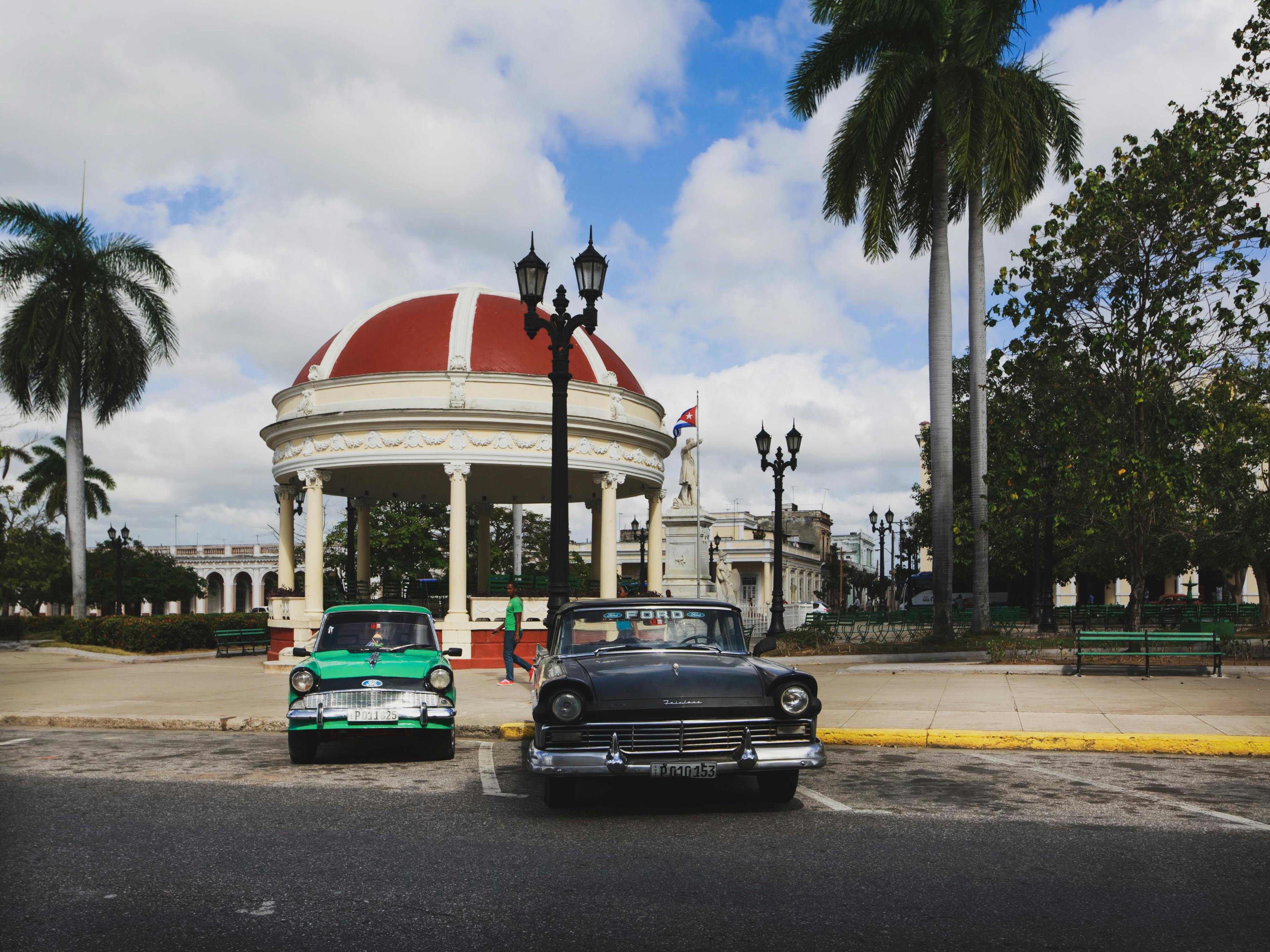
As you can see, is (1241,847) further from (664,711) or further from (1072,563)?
(1072,563)

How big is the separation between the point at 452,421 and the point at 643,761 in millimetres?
19044

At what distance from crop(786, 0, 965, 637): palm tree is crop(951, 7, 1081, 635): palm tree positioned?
1.66 feet

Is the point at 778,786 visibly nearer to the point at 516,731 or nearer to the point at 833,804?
the point at 833,804

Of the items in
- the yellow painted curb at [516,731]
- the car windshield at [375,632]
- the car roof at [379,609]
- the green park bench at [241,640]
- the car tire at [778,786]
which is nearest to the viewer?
the car tire at [778,786]

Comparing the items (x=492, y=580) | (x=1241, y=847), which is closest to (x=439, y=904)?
(x=1241, y=847)

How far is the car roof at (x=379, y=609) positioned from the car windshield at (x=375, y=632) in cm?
3

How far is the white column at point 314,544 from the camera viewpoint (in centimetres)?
2622

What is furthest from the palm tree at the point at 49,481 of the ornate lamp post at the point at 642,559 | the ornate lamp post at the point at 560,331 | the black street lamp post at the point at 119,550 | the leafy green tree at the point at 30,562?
the ornate lamp post at the point at 560,331

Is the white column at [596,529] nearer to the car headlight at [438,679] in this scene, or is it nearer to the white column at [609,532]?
the white column at [609,532]

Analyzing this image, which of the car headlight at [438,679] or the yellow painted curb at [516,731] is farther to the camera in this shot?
the yellow painted curb at [516,731]

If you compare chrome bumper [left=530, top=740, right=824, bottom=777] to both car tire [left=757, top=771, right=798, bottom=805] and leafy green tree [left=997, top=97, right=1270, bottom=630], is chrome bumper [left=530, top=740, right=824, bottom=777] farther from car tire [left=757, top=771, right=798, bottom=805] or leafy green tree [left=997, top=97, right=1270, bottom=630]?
leafy green tree [left=997, top=97, right=1270, bottom=630]

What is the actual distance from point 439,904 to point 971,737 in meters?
7.73

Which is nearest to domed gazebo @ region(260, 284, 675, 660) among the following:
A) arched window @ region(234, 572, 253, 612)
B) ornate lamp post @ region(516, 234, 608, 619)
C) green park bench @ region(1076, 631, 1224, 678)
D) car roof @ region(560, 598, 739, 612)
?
ornate lamp post @ region(516, 234, 608, 619)

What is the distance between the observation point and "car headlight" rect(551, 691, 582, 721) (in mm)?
7559
